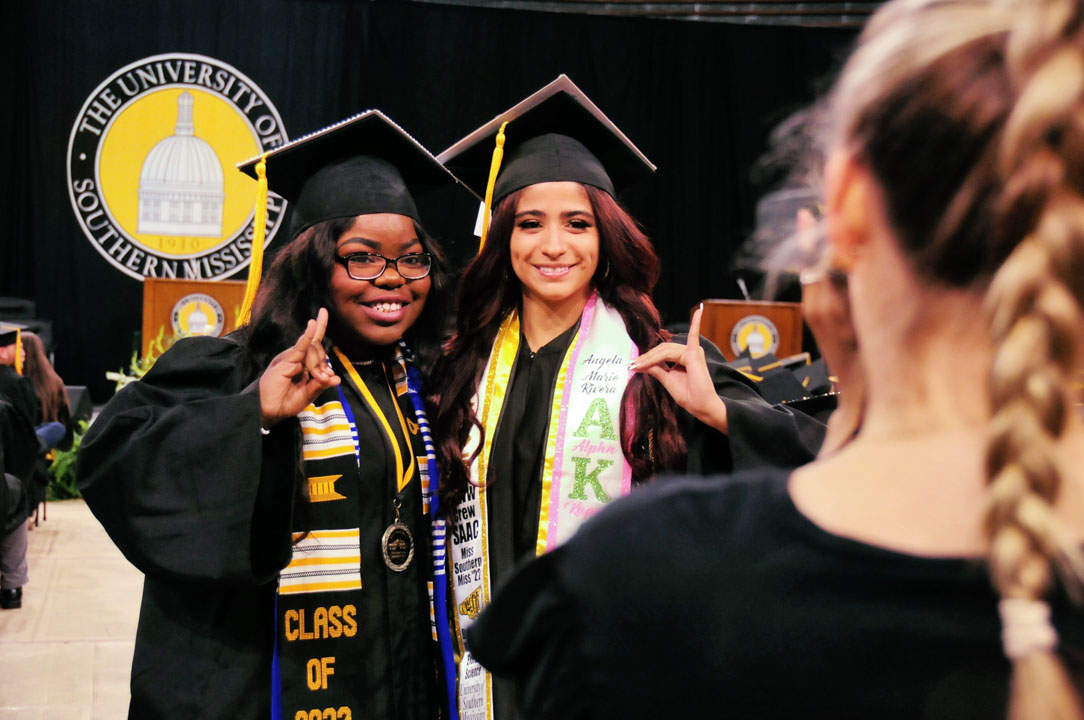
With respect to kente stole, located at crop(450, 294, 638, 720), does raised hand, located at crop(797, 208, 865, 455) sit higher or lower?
higher

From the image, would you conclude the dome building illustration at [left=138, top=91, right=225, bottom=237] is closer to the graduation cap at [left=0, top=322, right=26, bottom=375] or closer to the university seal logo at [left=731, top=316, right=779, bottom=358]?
the graduation cap at [left=0, top=322, right=26, bottom=375]

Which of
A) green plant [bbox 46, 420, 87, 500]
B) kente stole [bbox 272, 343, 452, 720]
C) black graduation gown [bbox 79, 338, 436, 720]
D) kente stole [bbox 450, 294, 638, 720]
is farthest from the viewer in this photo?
green plant [bbox 46, 420, 87, 500]

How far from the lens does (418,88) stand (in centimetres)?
847

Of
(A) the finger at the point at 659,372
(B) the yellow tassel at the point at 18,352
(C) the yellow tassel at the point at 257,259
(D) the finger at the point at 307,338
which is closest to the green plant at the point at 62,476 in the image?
(B) the yellow tassel at the point at 18,352

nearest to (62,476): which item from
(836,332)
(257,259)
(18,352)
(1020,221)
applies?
(18,352)

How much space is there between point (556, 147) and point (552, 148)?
0.01 metres

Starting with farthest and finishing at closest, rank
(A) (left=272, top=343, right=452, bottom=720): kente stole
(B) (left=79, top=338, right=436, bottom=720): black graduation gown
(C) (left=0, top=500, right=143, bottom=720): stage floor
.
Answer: (C) (left=0, top=500, right=143, bottom=720): stage floor → (A) (left=272, top=343, right=452, bottom=720): kente stole → (B) (left=79, top=338, right=436, bottom=720): black graduation gown

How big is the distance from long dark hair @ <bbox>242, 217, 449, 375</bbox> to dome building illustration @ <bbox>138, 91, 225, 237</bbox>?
6098 millimetres

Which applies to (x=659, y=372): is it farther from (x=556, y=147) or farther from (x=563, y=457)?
(x=556, y=147)

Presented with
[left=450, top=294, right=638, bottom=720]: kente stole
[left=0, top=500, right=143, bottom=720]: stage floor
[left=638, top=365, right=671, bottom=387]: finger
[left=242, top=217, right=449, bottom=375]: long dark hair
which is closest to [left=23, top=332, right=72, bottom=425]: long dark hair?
[left=0, top=500, right=143, bottom=720]: stage floor

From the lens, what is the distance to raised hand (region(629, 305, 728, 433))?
205 centimetres

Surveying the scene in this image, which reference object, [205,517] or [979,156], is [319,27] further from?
[979,156]

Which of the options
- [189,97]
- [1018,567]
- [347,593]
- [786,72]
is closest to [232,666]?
[347,593]

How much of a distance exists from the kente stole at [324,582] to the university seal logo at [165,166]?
20.2ft
